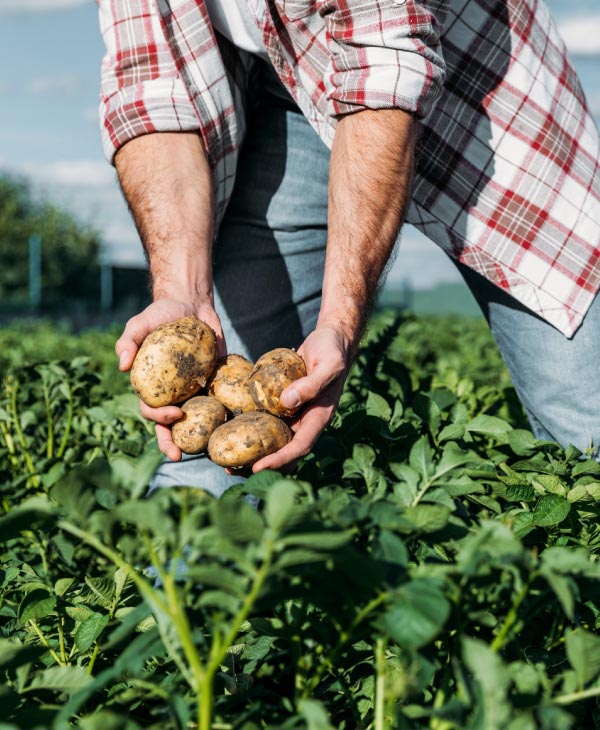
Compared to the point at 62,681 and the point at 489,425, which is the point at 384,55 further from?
the point at 62,681

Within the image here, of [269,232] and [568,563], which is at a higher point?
[568,563]

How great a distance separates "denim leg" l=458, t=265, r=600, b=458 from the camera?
2.49 metres

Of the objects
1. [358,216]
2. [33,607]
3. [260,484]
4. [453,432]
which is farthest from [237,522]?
[358,216]

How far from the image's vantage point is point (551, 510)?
1376mm

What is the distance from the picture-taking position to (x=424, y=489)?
1.24 m

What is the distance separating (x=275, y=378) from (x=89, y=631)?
2.30 feet

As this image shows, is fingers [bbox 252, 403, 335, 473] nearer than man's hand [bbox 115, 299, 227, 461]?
Yes

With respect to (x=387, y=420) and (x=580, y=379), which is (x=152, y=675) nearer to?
(x=387, y=420)

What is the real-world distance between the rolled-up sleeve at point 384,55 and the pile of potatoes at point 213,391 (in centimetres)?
68

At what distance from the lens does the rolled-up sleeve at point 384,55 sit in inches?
76.7

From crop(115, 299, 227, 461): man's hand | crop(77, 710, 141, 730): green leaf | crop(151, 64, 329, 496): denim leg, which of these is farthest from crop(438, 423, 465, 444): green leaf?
crop(151, 64, 329, 496): denim leg

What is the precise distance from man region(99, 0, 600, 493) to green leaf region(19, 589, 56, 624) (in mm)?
627

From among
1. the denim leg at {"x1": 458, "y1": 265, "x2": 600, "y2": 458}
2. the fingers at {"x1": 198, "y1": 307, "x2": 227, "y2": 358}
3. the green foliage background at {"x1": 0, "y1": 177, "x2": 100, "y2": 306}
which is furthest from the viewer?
the green foliage background at {"x1": 0, "y1": 177, "x2": 100, "y2": 306}

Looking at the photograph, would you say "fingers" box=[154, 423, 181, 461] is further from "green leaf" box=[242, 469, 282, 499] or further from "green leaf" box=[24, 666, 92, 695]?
"green leaf" box=[24, 666, 92, 695]
